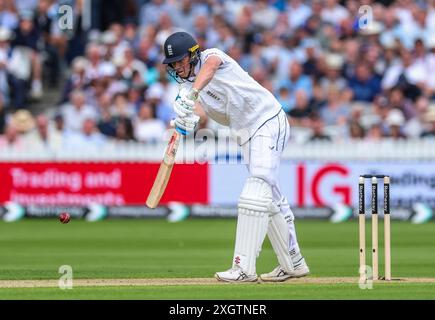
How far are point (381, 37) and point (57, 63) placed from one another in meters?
6.14

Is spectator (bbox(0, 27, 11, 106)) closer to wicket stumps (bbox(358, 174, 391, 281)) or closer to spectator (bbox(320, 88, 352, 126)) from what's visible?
spectator (bbox(320, 88, 352, 126))

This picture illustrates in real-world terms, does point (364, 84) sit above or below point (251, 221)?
above

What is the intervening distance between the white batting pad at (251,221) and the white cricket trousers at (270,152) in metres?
0.09

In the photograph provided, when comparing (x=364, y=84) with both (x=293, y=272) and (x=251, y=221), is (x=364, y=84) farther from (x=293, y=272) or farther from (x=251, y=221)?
(x=251, y=221)

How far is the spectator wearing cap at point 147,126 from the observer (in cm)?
2116

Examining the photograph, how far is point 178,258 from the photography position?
14086mm

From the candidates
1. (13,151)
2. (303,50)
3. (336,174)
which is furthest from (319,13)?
(13,151)

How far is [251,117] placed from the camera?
10.6 meters

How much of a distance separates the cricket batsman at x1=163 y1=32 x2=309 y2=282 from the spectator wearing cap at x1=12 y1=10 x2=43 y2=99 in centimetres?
1319

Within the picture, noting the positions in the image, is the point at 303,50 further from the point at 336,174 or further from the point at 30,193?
the point at 30,193

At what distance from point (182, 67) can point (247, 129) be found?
76 cm

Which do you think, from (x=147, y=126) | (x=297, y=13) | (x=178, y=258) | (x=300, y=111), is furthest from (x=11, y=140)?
(x=178, y=258)

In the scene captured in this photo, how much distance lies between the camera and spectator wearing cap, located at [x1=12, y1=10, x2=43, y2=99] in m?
23.5

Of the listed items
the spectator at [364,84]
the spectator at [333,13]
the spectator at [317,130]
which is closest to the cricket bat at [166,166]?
the spectator at [317,130]
